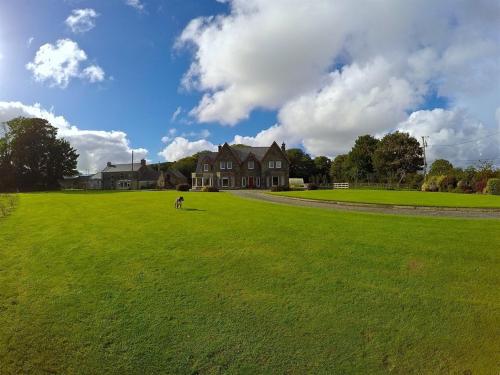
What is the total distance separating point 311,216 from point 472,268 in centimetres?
837

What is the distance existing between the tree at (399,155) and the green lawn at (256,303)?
3203 inches

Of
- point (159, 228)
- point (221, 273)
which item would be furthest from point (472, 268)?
point (159, 228)

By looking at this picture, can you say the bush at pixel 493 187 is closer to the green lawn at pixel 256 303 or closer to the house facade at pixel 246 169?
the house facade at pixel 246 169

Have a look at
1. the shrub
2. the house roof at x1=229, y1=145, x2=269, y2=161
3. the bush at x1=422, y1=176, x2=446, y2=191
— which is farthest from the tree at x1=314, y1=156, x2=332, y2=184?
the shrub

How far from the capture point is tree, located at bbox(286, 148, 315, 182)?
110438mm

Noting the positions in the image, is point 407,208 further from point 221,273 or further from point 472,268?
point 221,273

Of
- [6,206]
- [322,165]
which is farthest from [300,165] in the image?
[6,206]

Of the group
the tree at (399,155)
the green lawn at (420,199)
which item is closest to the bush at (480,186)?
the green lawn at (420,199)

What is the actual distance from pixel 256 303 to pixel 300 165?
4139 inches

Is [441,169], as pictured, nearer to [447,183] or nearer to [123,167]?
[447,183]

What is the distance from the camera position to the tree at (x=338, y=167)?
4220 inches

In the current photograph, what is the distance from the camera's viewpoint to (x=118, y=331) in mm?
7730

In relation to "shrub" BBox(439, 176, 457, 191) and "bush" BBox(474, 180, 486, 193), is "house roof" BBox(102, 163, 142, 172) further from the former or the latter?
"bush" BBox(474, 180, 486, 193)

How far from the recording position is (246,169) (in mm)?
67750
